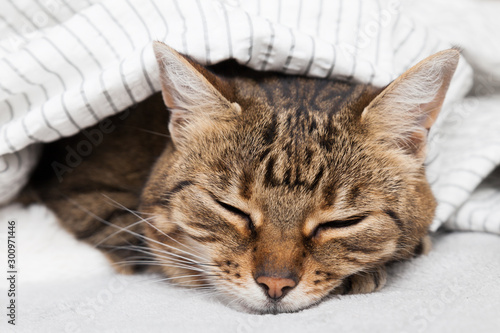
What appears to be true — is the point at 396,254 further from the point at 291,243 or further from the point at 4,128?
the point at 4,128

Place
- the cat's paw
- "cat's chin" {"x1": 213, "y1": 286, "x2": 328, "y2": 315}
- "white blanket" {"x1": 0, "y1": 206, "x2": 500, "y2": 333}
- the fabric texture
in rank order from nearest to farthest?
"white blanket" {"x1": 0, "y1": 206, "x2": 500, "y2": 333}
"cat's chin" {"x1": 213, "y1": 286, "x2": 328, "y2": 315}
the cat's paw
the fabric texture

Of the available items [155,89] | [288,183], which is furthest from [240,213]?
[155,89]

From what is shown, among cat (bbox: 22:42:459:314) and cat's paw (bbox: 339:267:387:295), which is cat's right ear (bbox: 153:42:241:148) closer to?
cat (bbox: 22:42:459:314)

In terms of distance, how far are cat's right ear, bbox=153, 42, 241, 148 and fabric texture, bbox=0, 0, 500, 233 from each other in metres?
0.10

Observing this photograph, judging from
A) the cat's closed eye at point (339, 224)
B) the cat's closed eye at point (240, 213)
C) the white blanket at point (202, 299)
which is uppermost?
the cat's closed eye at point (339, 224)

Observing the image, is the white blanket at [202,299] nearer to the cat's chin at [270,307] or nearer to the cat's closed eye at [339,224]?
the cat's chin at [270,307]

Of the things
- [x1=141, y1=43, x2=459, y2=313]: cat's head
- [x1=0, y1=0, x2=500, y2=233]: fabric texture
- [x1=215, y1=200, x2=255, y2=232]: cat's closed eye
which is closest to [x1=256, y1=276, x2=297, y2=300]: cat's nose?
[x1=141, y1=43, x2=459, y2=313]: cat's head

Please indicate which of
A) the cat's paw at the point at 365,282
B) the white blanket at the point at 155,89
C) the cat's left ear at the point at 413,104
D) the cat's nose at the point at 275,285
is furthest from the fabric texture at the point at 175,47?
the cat's nose at the point at 275,285

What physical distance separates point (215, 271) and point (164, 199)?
0.25 meters

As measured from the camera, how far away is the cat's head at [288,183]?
1.05 m

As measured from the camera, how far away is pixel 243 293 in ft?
3.45

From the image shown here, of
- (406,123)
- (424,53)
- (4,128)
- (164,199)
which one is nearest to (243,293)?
(164,199)

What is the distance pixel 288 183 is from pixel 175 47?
509mm

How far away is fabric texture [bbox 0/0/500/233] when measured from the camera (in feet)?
4.16
